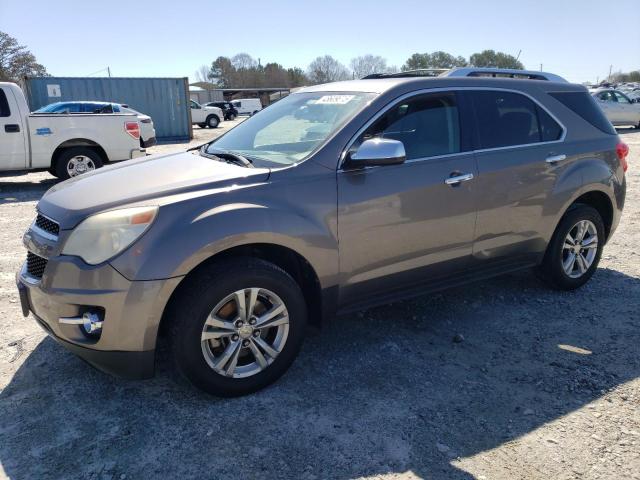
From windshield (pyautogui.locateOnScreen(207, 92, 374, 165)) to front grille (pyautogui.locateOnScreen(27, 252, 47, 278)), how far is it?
1395 mm

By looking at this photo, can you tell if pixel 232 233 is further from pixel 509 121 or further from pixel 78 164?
pixel 78 164

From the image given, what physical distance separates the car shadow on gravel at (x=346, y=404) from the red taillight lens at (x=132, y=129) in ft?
25.3

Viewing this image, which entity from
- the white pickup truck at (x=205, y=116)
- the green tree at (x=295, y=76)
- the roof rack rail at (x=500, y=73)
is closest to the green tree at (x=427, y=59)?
the white pickup truck at (x=205, y=116)

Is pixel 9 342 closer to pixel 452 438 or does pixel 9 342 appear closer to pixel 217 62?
pixel 452 438

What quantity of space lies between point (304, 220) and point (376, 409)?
1.16 m

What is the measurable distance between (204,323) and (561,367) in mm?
2331

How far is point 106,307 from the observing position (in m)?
2.61

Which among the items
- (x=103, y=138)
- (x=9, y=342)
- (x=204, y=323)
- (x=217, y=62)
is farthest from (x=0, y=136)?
(x=217, y=62)

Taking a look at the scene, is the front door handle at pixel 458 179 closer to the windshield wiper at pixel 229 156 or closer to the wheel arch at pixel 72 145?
the windshield wiper at pixel 229 156

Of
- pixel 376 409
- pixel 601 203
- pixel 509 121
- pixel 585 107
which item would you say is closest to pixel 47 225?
pixel 376 409

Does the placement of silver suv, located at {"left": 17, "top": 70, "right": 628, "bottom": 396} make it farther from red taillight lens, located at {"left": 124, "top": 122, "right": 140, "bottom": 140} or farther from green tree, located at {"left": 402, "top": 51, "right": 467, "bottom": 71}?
green tree, located at {"left": 402, "top": 51, "right": 467, "bottom": 71}

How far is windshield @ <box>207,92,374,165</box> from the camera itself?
131 inches

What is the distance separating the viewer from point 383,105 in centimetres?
337

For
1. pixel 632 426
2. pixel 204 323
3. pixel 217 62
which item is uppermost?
pixel 217 62
